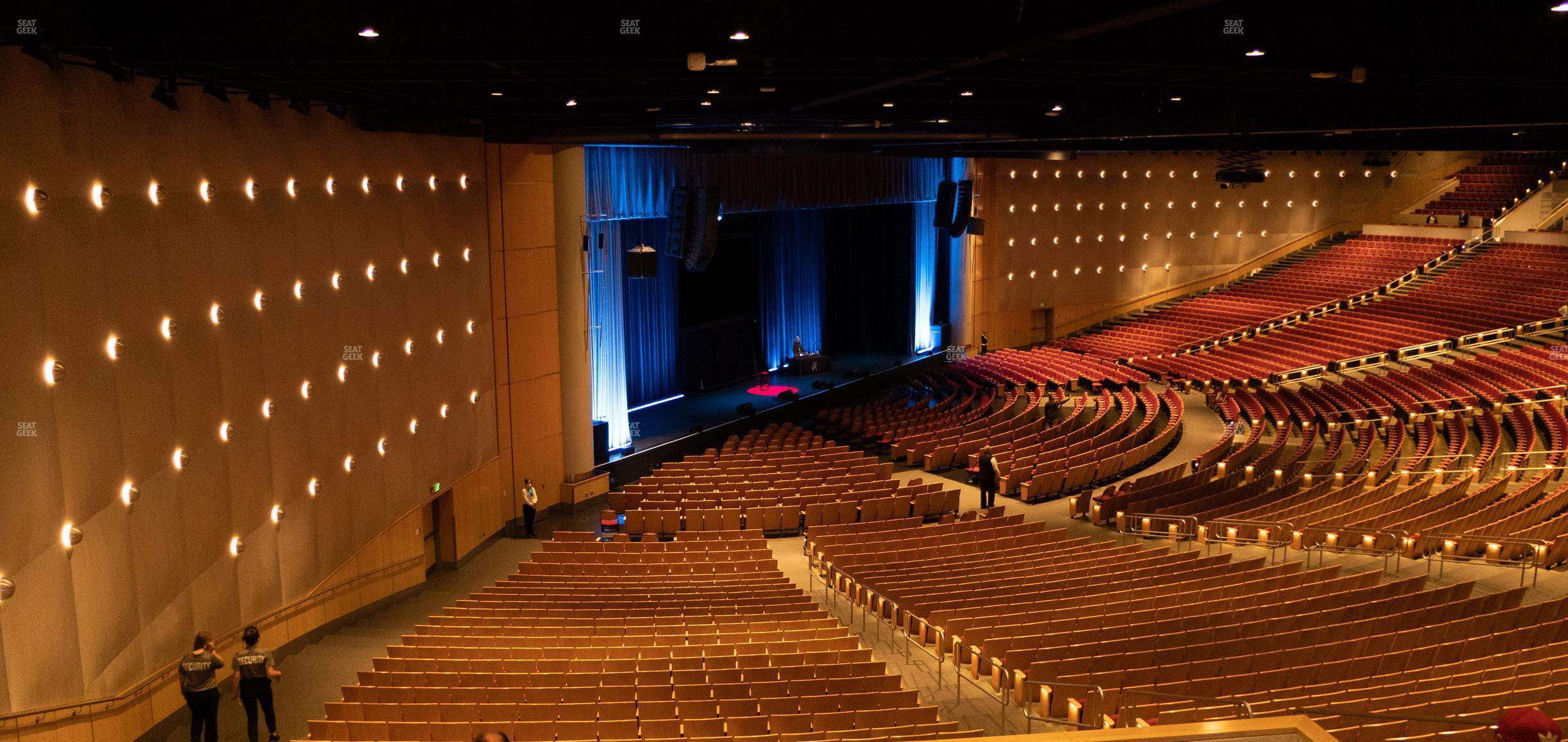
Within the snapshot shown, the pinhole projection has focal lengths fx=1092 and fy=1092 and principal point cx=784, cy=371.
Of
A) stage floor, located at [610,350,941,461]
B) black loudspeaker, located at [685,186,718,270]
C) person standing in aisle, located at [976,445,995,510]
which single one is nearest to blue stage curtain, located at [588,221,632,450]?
stage floor, located at [610,350,941,461]

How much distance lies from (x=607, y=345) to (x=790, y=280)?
7.80 m

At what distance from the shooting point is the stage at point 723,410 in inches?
687

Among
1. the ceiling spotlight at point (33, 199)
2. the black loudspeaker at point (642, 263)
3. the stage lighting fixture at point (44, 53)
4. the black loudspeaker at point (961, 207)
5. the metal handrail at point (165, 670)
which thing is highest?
the stage lighting fixture at point (44, 53)

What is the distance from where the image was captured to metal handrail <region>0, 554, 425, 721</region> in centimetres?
625

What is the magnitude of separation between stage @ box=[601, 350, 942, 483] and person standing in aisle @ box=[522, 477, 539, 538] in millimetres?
1928

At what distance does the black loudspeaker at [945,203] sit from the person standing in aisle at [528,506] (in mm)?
12137

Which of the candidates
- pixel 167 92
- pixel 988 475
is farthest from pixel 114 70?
pixel 988 475

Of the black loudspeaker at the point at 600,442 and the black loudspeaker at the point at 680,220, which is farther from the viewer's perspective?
the black loudspeaker at the point at 680,220

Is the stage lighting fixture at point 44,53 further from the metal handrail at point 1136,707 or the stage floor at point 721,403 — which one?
the stage floor at point 721,403

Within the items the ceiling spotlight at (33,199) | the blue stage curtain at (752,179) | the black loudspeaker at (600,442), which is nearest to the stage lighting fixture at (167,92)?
the ceiling spotlight at (33,199)

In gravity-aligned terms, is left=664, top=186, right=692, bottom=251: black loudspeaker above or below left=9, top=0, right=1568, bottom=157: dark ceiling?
below

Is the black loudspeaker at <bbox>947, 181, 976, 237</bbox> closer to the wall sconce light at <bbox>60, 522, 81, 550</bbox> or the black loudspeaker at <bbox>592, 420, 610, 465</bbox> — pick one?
the black loudspeaker at <bbox>592, 420, 610, 465</bbox>

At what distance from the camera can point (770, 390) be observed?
21875 millimetres

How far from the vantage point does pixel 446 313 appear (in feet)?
40.9
